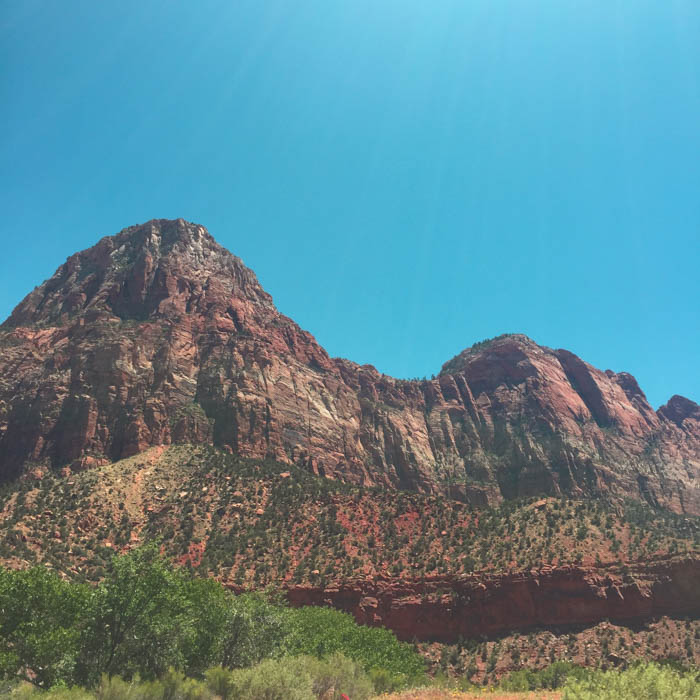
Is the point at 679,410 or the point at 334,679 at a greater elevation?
the point at 679,410

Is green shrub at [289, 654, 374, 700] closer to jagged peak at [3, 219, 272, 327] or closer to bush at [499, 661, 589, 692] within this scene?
bush at [499, 661, 589, 692]

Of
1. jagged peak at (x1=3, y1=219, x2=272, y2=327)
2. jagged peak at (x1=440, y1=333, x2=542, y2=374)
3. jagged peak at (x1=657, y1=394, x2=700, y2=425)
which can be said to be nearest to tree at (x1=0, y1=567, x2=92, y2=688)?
jagged peak at (x1=3, y1=219, x2=272, y2=327)

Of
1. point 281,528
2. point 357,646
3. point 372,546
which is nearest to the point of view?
point 357,646

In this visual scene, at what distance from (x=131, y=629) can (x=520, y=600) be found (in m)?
32.9

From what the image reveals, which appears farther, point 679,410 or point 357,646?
point 679,410

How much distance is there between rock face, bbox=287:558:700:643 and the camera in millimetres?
39875

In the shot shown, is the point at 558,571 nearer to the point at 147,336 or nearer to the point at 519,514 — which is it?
the point at 519,514

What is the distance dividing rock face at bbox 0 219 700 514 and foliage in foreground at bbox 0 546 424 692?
46052 millimetres

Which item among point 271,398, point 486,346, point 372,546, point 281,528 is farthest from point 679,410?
point 281,528

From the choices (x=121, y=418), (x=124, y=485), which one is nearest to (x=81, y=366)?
(x=121, y=418)

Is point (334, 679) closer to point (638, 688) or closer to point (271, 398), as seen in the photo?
point (638, 688)

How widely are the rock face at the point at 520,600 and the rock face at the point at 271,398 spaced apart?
35.0 meters

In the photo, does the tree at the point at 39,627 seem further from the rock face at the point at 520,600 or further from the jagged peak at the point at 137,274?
the jagged peak at the point at 137,274

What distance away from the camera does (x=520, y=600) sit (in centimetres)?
4038
